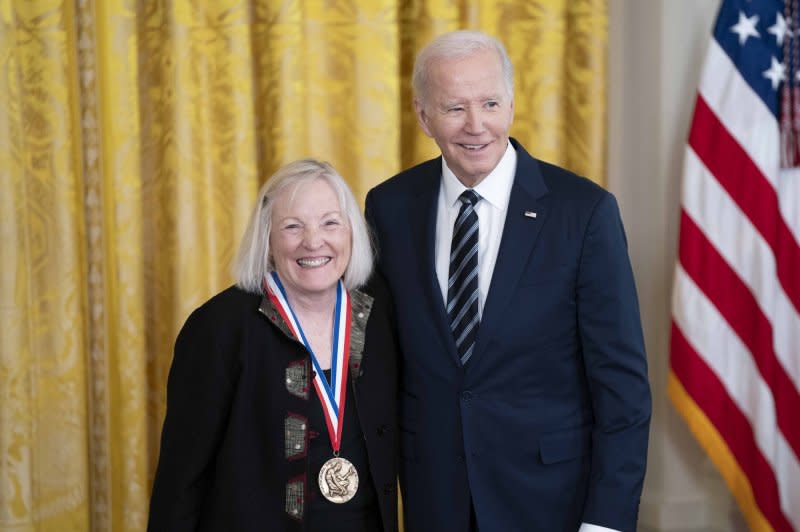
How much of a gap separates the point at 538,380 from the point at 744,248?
1.63 metres

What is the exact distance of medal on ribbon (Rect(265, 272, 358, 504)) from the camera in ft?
7.30

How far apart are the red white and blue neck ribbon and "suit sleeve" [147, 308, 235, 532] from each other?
0.17 meters

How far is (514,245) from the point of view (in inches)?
88.7

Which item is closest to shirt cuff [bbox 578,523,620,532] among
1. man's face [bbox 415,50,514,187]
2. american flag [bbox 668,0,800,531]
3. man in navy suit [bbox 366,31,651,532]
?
man in navy suit [bbox 366,31,651,532]

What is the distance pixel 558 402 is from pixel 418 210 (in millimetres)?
606

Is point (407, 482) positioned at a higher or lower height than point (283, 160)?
lower

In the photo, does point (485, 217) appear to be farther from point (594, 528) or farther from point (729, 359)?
point (729, 359)

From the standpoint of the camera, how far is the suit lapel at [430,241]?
7.51 feet

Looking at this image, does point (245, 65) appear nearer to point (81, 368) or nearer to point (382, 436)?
point (81, 368)

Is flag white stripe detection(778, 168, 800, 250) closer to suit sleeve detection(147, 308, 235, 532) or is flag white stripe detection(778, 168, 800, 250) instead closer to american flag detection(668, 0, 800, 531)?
american flag detection(668, 0, 800, 531)

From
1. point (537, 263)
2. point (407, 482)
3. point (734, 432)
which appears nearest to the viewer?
point (537, 263)

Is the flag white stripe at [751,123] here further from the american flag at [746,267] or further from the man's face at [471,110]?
the man's face at [471,110]

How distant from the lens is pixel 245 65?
3.73m

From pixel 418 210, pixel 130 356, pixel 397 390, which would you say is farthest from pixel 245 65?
pixel 397 390
